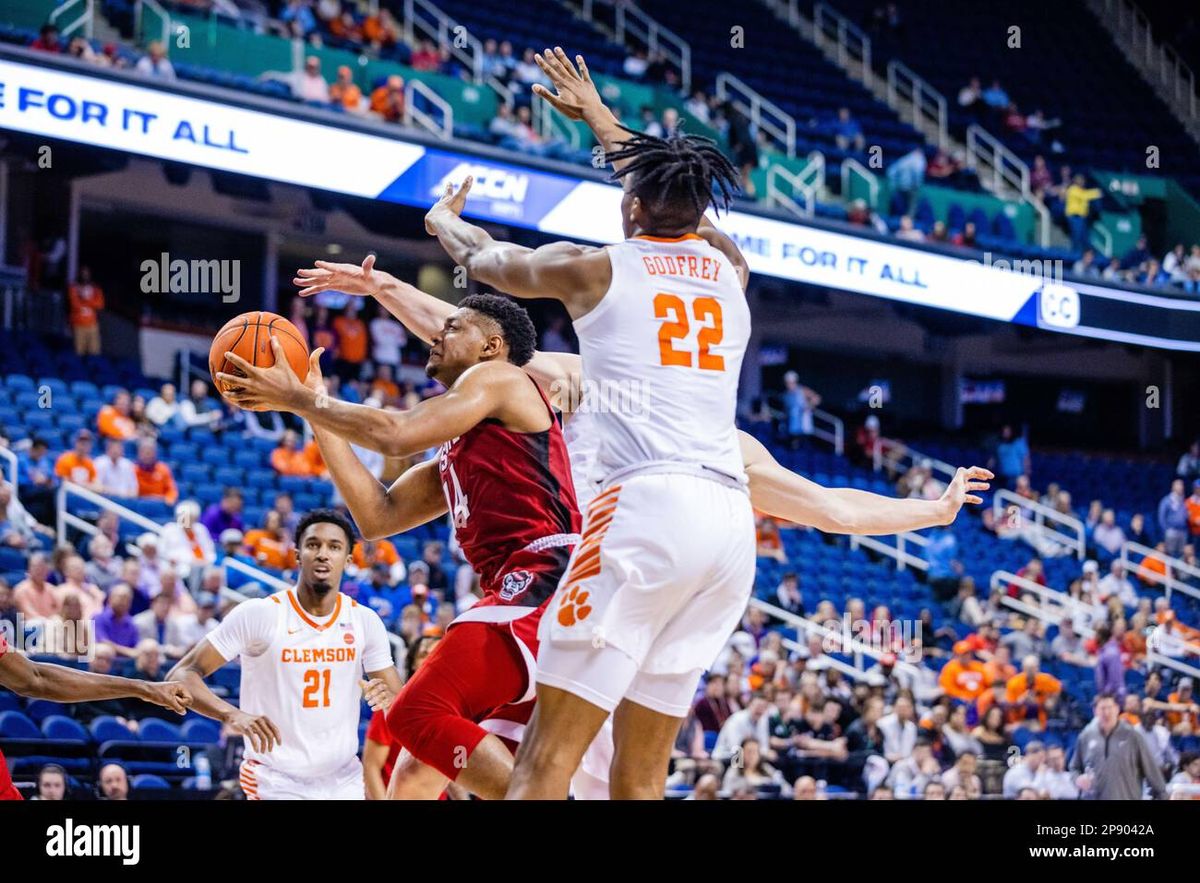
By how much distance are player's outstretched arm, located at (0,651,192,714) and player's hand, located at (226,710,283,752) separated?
1.53 feet

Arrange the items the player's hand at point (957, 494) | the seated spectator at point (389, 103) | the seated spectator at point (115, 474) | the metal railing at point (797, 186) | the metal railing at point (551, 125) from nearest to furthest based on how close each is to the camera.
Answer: the player's hand at point (957, 494)
the seated spectator at point (115, 474)
the seated spectator at point (389, 103)
the metal railing at point (551, 125)
the metal railing at point (797, 186)

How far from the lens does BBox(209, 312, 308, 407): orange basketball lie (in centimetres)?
471

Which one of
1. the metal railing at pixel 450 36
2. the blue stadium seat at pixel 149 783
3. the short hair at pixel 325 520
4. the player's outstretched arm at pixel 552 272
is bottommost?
the blue stadium seat at pixel 149 783

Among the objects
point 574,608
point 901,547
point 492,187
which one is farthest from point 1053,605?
point 574,608

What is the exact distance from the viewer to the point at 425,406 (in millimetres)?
4242

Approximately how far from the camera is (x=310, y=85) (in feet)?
46.7

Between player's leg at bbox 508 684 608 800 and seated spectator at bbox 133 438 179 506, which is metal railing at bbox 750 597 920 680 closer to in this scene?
seated spectator at bbox 133 438 179 506

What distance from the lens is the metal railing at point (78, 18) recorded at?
13398 mm

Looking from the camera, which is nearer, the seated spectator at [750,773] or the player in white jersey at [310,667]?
the player in white jersey at [310,667]

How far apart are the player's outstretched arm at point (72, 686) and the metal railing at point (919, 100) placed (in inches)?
713

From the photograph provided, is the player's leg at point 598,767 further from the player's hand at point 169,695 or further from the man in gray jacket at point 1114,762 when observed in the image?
the man in gray jacket at point 1114,762

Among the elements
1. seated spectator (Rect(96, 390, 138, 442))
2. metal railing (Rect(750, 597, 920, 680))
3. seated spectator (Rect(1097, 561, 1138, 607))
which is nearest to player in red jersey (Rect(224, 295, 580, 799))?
seated spectator (Rect(96, 390, 138, 442))

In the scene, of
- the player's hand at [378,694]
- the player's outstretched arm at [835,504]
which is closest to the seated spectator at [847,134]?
the player's hand at [378,694]
